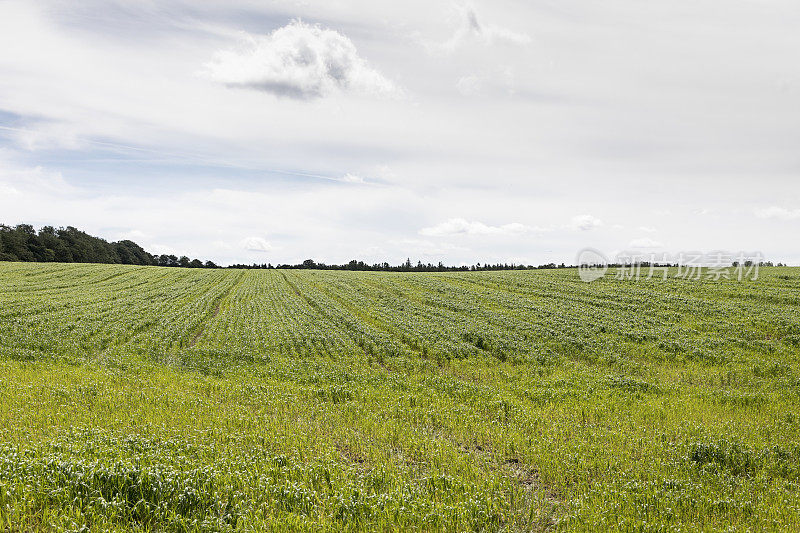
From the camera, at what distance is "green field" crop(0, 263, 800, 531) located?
6.93 m

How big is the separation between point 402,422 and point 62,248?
146 metres

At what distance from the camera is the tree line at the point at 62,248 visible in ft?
343

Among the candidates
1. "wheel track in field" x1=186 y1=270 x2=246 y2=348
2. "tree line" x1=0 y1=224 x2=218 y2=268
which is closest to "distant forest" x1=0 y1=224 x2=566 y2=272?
"tree line" x1=0 y1=224 x2=218 y2=268

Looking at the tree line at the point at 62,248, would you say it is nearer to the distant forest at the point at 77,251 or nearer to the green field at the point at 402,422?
the distant forest at the point at 77,251

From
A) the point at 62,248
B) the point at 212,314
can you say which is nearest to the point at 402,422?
the point at 212,314

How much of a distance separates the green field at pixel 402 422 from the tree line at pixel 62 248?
10013cm

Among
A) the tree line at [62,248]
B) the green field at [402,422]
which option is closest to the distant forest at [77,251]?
the tree line at [62,248]

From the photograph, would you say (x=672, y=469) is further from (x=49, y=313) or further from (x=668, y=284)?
(x=668, y=284)

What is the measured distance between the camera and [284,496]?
7242 millimetres

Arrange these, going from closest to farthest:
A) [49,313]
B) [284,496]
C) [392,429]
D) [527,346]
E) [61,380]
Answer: [284,496] < [392,429] < [61,380] < [527,346] < [49,313]

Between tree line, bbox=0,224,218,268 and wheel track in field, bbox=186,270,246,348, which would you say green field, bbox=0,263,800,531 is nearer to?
wheel track in field, bbox=186,270,246,348

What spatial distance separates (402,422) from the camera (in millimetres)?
12023

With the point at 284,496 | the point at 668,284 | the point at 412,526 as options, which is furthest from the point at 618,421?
the point at 668,284

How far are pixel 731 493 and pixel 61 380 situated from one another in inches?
827
